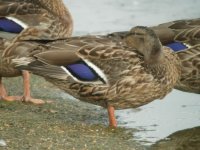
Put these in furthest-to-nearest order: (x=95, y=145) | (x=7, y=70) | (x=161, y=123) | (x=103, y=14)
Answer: (x=103, y=14)
(x=7, y=70)
(x=161, y=123)
(x=95, y=145)

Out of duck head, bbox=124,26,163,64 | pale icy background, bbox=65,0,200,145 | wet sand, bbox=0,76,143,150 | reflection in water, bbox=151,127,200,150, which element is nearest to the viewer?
wet sand, bbox=0,76,143,150

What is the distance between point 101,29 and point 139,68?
14.6 feet

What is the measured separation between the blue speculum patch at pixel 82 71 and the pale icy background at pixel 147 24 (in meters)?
0.65

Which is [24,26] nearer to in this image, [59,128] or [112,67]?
[112,67]

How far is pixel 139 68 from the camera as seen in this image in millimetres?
6637

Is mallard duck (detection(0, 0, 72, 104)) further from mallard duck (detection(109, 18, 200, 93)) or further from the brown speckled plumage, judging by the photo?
mallard duck (detection(109, 18, 200, 93))

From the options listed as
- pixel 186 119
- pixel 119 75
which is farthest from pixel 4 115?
pixel 186 119

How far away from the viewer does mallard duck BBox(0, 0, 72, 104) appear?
25.2 feet

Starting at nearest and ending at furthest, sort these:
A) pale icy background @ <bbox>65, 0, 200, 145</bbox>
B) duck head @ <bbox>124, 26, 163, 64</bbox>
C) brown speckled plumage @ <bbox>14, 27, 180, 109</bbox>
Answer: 1. brown speckled plumage @ <bbox>14, 27, 180, 109</bbox>
2. duck head @ <bbox>124, 26, 163, 64</bbox>
3. pale icy background @ <bbox>65, 0, 200, 145</bbox>

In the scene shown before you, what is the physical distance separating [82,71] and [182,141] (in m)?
1.08

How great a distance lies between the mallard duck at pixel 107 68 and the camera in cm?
662

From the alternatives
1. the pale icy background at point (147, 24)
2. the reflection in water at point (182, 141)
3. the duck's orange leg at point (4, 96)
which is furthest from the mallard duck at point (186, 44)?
the duck's orange leg at point (4, 96)

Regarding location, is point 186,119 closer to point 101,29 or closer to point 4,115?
point 4,115

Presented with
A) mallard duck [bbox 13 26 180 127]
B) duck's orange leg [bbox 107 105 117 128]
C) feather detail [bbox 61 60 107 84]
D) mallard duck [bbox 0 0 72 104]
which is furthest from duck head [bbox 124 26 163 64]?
mallard duck [bbox 0 0 72 104]
